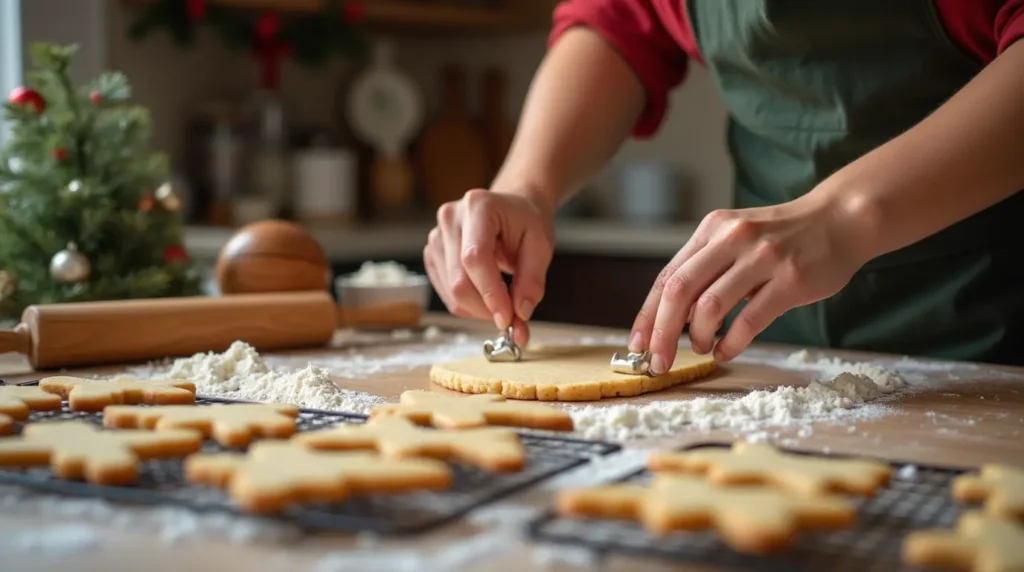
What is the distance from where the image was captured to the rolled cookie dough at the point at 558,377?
105 centimetres

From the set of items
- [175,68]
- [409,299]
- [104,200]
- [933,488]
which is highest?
[175,68]

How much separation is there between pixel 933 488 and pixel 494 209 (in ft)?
2.17

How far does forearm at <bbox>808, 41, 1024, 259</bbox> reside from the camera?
105 cm

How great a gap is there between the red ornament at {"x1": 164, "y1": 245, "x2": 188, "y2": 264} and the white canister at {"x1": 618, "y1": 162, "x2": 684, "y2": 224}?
1749mm

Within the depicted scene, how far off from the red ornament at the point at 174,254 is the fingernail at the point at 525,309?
52cm

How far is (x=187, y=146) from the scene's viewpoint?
9.66 ft

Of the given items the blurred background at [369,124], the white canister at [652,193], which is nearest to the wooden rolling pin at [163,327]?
the blurred background at [369,124]

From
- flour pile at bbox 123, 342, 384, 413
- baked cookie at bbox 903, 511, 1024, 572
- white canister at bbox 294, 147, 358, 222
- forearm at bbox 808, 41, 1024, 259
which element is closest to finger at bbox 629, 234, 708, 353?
forearm at bbox 808, 41, 1024, 259

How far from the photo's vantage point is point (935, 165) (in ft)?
3.46

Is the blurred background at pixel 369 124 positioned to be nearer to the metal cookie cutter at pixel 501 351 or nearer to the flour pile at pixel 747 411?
the metal cookie cutter at pixel 501 351

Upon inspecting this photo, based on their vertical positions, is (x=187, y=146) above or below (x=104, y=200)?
above

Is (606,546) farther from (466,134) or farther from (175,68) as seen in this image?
(466,134)

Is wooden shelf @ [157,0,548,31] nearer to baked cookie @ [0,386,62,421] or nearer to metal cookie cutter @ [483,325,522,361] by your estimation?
metal cookie cutter @ [483,325,522,361]

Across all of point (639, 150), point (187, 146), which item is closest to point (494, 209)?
point (187, 146)
